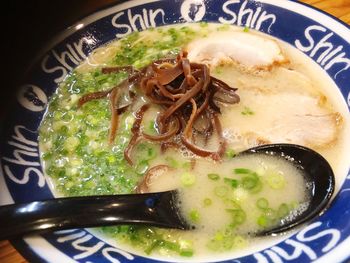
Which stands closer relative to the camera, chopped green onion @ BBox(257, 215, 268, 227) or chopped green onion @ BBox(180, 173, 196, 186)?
chopped green onion @ BBox(257, 215, 268, 227)

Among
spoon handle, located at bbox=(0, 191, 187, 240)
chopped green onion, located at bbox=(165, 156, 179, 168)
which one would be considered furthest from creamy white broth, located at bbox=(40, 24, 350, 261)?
spoon handle, located at bbox=(0, 191, 187, 240)

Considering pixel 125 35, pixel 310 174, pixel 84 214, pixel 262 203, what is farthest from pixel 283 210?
pixel 125 35

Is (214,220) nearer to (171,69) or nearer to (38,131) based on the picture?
(171,69)

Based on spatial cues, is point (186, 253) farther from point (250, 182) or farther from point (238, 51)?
point (238, 51)

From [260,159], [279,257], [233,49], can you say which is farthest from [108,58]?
[279,257]

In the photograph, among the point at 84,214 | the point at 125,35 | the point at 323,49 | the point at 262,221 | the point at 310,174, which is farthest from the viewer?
the point at 125,35

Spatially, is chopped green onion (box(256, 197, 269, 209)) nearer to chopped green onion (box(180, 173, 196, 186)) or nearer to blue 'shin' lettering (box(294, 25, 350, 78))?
chopped green onion (box(180, 173, 196, 186))

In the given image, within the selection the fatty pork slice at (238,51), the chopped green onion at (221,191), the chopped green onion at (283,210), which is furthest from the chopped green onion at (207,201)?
the fatty pork slice at (238,51)
